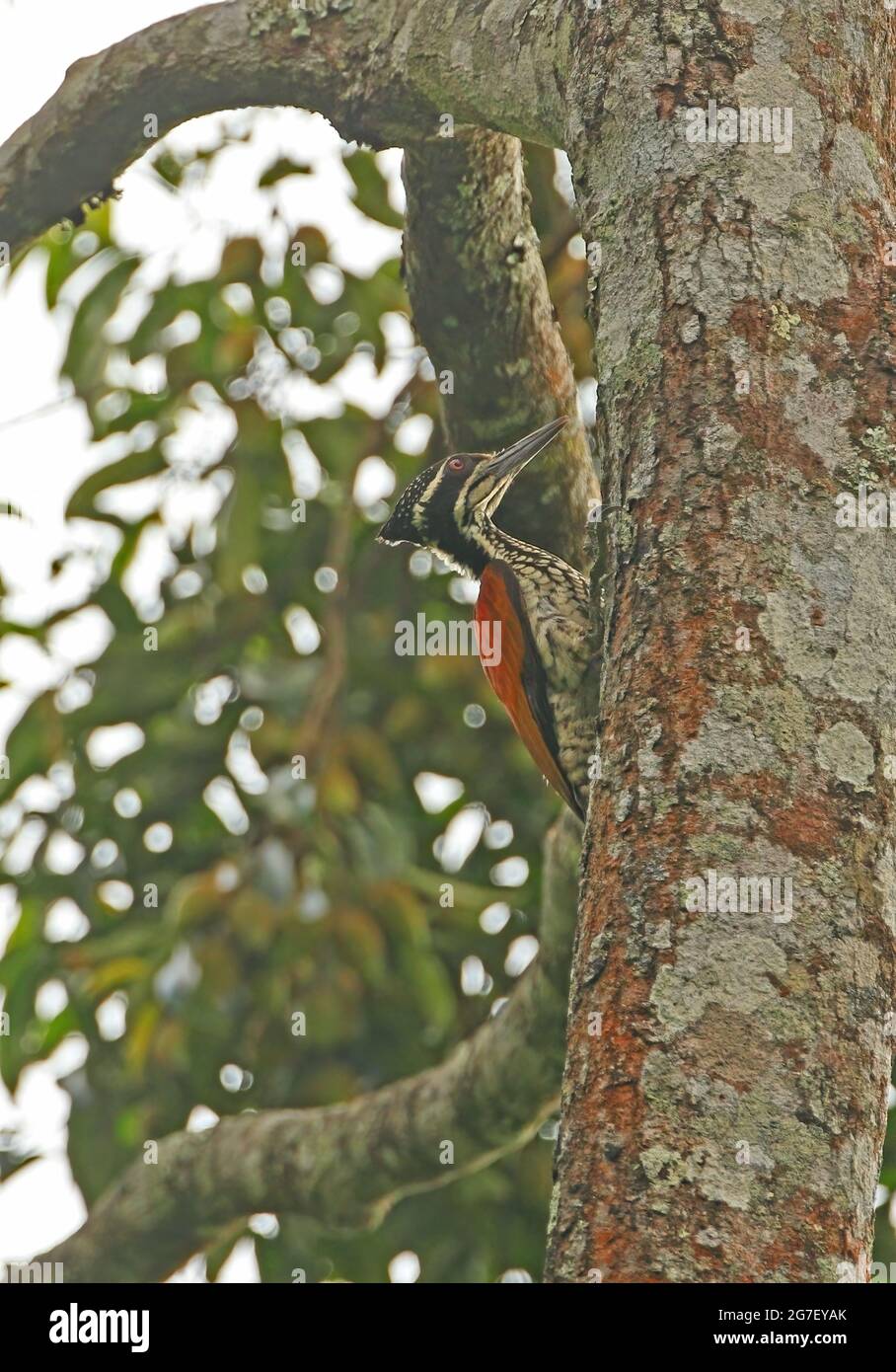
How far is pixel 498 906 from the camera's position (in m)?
4.25

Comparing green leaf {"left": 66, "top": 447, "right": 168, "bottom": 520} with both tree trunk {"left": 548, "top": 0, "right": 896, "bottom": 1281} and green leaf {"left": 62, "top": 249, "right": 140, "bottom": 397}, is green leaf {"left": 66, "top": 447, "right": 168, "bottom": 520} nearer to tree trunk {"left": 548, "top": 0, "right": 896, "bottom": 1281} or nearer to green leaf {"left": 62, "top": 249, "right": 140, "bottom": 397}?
green leaf {"left": 62, "top": 249, "right": 140, "bottom": 397}

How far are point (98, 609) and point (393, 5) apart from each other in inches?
85.7

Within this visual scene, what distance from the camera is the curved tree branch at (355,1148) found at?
136 inches

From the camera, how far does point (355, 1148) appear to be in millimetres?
3730

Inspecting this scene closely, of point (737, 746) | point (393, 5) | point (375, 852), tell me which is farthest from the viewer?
point (375, 852)

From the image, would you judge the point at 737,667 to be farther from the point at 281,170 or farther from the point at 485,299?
the point at 281,170

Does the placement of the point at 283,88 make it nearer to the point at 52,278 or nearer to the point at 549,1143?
the point at 52,278

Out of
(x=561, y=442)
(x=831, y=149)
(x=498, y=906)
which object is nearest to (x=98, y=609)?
(x=498, y=906)

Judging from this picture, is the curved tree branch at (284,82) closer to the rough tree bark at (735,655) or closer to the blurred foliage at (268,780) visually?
the rough tree bark at (735,655)

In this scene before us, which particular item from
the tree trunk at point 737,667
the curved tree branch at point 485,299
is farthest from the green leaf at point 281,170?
the tree trunk at point 737,667

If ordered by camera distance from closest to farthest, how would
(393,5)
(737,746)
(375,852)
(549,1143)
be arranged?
(737,746)
(393,5)
(375,852)
(549,1143)

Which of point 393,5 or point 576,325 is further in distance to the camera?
point 576,325

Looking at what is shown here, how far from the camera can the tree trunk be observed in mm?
1310

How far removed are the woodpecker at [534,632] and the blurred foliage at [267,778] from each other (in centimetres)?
62
